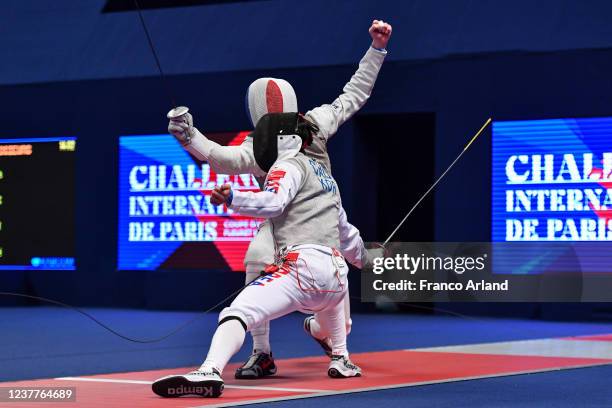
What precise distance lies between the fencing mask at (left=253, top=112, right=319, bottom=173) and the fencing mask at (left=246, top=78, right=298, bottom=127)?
380mm

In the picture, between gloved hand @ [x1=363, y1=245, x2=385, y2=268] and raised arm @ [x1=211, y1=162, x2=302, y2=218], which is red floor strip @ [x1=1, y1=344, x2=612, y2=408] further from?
raised arm @ [x1=211, y1=162, x2=302, y2=218]

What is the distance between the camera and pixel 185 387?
16.8 feet

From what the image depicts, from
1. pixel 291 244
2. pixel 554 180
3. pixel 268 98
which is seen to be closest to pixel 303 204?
pixel 291 244

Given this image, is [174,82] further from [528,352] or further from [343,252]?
[343,252]

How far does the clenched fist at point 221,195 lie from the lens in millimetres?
5211

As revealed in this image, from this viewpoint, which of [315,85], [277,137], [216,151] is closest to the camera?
[277,137]

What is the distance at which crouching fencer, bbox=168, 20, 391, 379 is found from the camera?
20.0ft

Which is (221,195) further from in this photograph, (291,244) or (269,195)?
(291,244)

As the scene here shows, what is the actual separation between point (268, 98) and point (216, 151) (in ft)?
1.62

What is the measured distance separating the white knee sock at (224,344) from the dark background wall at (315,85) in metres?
7.88

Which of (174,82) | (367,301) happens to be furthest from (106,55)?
(367,301)

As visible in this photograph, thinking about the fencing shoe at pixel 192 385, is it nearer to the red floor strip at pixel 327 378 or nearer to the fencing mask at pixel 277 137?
the red floor strip at pixel 327 378

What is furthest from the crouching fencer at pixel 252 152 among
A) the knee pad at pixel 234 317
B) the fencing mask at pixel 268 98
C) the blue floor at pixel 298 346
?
the blue floor at pixel 298 346

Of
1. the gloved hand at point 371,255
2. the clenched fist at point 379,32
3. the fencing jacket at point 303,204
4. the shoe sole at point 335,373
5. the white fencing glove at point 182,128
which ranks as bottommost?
the shoe sole at point 335,373
